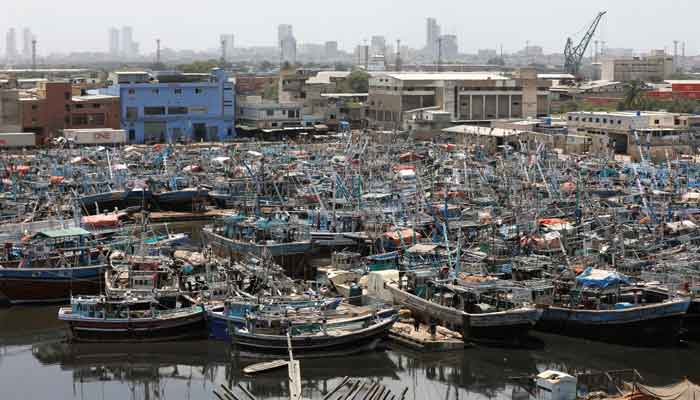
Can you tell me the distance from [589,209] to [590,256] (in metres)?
3.59

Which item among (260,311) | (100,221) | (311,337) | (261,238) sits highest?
(100,221)

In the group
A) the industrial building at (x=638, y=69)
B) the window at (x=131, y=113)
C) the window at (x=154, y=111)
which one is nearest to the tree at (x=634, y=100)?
the window at (x=154, y=111)

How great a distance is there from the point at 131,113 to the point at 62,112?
194 centimetres

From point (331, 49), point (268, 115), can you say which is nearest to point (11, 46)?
point (331, 49)

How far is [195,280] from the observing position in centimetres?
1373

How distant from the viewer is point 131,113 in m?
31.6

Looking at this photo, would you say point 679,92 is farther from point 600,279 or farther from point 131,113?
point 600,279

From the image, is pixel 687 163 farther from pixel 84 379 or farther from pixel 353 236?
pixel 84 379

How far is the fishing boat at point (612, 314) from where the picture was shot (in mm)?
12297

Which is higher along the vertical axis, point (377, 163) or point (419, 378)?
point (377, 163)

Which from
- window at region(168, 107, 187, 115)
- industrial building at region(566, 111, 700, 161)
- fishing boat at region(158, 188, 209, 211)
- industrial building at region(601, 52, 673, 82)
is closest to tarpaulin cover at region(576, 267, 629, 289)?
fishing boat at region(158, 188, 209, 211)

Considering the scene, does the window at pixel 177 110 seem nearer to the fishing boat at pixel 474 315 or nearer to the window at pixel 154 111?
the window at pixel 154 111

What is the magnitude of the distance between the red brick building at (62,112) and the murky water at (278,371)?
19.1m

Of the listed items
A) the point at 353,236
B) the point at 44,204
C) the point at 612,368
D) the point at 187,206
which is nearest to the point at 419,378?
the point at 612,368
